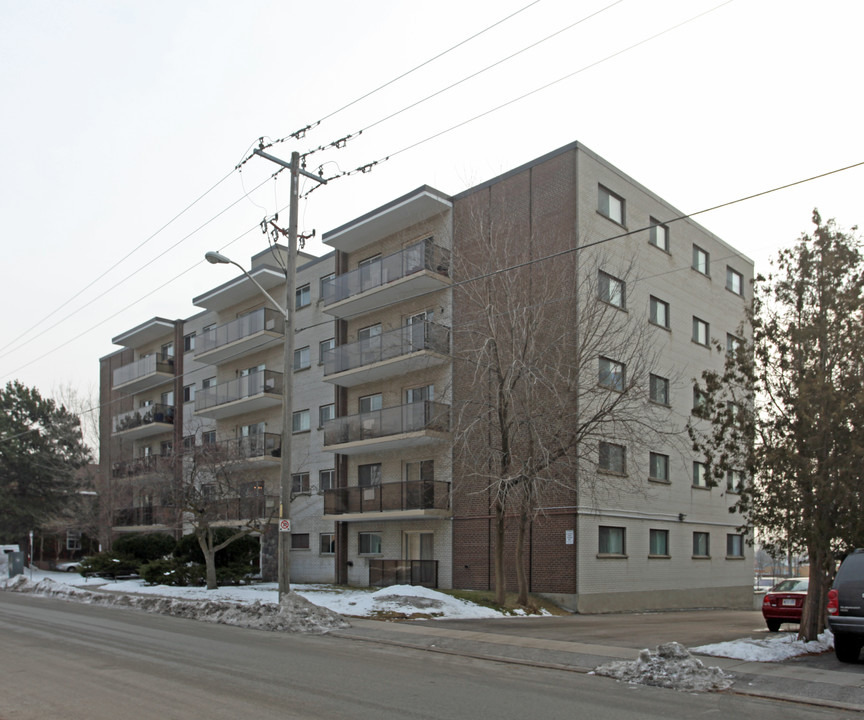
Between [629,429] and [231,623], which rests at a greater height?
[629,429]

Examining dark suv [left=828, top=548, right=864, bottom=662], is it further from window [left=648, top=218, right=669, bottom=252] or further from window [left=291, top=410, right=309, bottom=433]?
window [left=291, top=410, right=309, bottom=433]

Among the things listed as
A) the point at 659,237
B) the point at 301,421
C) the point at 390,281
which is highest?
the point at 659,237

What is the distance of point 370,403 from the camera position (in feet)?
106

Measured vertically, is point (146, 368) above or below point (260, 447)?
above

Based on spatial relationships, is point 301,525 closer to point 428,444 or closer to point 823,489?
point 428,444

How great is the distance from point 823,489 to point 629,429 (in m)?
8.17

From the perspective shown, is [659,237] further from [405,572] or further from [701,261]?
[405,572]

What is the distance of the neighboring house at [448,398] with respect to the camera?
26.1 meters

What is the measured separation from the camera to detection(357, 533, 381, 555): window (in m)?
31.4

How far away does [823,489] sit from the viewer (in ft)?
44.9

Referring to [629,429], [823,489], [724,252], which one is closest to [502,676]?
[823,489]

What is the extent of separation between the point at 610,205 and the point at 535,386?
9.45 metres

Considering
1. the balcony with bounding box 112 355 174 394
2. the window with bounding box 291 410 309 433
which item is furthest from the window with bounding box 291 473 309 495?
the balcony with bounding box 112 355 174 394

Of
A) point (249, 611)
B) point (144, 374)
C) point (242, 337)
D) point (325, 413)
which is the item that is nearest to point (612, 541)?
point (249, 611)
